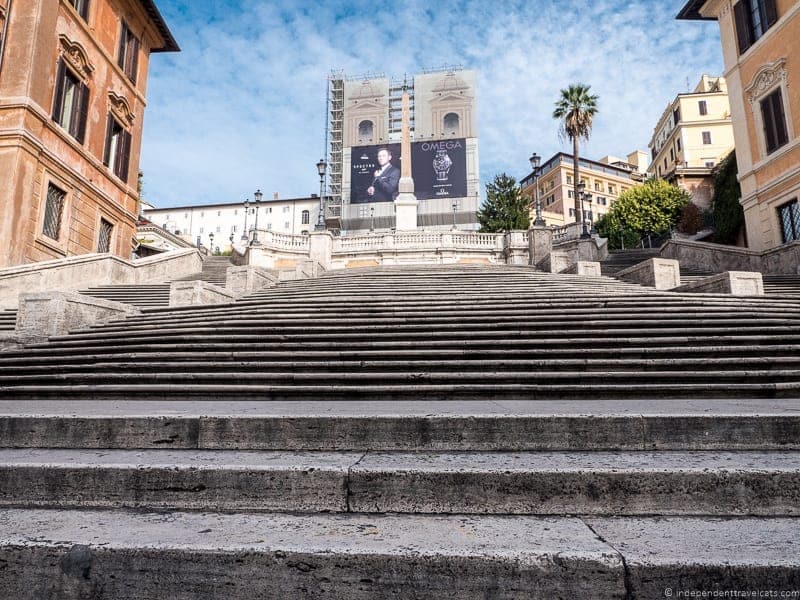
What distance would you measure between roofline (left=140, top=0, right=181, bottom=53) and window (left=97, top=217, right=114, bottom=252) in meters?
11.8

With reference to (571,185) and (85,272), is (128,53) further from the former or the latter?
(571,185)

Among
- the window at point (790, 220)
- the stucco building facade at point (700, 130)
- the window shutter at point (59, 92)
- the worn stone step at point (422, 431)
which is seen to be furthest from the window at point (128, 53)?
the stucco building facade at point (700, 130)

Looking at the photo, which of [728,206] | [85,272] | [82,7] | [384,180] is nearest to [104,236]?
[85,272]

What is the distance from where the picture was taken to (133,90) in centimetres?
2372

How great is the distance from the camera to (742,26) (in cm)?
2091

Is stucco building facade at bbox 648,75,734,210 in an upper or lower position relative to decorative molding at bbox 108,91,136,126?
upper

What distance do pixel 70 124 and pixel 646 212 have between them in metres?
43.4

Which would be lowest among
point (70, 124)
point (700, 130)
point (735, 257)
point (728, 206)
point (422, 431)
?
point (422, 431)

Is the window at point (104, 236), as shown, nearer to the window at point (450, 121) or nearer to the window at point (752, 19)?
the window at point (752, 19)

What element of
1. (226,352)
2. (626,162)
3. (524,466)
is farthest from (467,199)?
(524,466)

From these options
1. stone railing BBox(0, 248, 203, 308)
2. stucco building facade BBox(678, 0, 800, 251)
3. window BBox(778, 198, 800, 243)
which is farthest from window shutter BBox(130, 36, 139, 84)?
window BBox(778, 198, 800, 243)

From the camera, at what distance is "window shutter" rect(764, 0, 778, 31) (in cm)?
1908

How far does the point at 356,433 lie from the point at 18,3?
72.0ft

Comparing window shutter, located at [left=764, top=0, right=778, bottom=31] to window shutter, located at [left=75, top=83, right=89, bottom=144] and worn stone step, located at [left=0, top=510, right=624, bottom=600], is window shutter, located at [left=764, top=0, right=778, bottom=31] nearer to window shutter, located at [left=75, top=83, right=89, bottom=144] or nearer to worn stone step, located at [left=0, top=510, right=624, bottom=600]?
worn stone step, located at [left=0, top=510, right=624, bottom=600]
